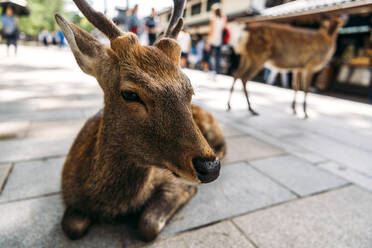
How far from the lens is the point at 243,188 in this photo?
2.48m

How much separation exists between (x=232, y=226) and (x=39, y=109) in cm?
460

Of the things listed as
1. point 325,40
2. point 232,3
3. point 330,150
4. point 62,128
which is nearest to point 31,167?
point 62,128

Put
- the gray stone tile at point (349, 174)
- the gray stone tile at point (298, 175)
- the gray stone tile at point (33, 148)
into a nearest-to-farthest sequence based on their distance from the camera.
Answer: the gray stone tile at point (298, 175)
the gray stone tile at point (349, 174)
the gray stone tile at point (33, 148)

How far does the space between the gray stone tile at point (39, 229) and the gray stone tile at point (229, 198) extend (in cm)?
44

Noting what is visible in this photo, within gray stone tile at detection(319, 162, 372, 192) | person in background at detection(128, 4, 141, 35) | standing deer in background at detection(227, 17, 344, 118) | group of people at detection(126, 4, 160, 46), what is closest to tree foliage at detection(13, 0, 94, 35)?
group of people at detection(126, 4, 160, 46)

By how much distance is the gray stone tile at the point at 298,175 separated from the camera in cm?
256

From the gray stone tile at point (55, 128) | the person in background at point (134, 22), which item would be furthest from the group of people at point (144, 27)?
the gray stone tile at point (55, 128)

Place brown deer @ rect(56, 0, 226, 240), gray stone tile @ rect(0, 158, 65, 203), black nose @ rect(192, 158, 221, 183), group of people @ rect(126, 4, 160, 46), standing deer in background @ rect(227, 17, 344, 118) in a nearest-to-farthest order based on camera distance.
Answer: black nose @ rect(192, 158, 221, 183), brown deer @ rect(56, 0, 226, 240), gray stone tile @ rect(0, 158, 65, 203), standing deer in background @ rect(227, 17, 344, 118), group of people @ rect(126, 4, 160, 46)

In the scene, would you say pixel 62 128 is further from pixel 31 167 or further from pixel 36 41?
pixel 36 41

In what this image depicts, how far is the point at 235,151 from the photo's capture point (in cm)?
345

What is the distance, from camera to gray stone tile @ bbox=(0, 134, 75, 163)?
2.89m

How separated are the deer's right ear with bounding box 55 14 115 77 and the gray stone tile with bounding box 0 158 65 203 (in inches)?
53.3

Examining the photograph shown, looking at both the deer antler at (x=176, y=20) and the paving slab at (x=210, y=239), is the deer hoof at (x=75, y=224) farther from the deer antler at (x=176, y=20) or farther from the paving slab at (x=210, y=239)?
the deer antler at (x=176, y=20)

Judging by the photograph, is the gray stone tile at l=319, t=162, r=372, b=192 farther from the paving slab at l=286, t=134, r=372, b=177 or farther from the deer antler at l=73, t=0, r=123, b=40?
the deer antler at l=73, t=0, r=123, b=40
